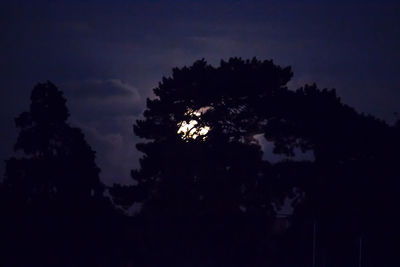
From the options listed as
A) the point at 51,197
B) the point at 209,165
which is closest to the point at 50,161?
the point at 51,197

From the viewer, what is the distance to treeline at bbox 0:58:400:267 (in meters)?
30.7

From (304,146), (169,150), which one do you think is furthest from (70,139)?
(304,146)

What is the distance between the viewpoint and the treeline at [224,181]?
30672 millimetres

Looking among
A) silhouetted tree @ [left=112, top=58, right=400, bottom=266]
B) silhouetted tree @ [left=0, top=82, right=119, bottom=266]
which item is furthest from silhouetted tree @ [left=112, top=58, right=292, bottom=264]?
silhouetted tree @ [left=0, top=82, right=119, bottom=266]

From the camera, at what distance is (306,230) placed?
32375 mm

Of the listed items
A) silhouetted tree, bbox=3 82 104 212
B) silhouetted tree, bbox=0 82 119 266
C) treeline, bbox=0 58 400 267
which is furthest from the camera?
silhouetted tree, bbox=3 82 104 212

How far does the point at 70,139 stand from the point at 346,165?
14.6 metres

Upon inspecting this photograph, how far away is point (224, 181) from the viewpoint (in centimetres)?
3362

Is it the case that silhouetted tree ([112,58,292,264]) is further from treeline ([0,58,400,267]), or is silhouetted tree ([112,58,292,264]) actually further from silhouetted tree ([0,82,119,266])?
silhouetted tree ([0,82,119,266])

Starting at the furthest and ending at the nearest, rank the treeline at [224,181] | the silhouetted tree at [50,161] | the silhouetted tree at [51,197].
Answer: the silhouetted tree at [50,161], the treeline at [224,181], the silhouetted tree at [51,197]

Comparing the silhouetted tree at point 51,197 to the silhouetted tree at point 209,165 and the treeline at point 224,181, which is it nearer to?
the treeline at point 224,181

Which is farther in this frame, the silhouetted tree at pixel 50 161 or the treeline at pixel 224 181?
the silhouetted tree at pixel 50 161

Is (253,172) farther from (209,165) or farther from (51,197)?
(51,197)

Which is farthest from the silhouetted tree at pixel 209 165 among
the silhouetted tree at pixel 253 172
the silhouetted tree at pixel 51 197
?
the silhouetted tree at pixel 51 197
